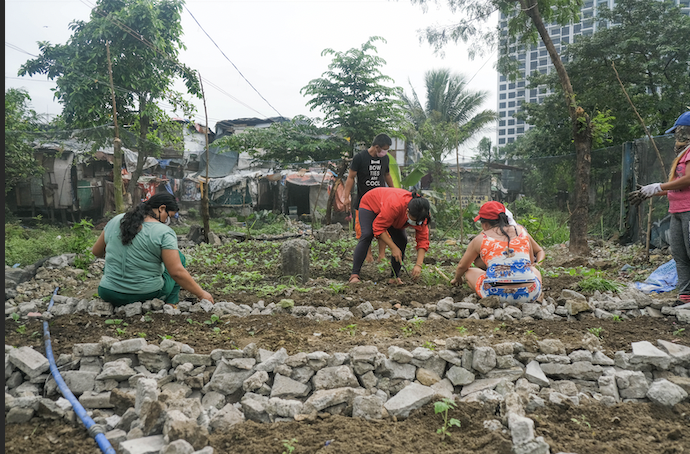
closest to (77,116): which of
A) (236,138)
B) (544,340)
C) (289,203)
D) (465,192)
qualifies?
(236,138)

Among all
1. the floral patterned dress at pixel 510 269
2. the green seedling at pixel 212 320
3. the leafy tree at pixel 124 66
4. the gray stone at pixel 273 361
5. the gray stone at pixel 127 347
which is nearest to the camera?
the gray stone at pixel 273 361

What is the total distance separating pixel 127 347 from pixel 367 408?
148 centimetres

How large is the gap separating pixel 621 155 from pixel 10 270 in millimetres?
10139

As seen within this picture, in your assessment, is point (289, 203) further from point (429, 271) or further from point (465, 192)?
point (429, 271)

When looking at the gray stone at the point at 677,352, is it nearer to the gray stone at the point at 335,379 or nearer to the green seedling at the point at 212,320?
the gray stone at the point at 335,379

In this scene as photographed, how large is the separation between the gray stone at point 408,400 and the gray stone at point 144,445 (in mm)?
1031

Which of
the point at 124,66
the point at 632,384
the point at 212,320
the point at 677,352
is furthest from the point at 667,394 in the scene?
the point at 124,66

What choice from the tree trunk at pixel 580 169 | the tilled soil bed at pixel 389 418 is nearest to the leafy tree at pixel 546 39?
the tree trunk at pixel 580 169

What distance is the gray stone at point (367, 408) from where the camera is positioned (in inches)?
89.0

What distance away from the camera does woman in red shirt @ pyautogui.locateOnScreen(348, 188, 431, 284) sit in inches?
188

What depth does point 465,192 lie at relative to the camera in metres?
14.5

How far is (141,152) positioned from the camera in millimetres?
11172

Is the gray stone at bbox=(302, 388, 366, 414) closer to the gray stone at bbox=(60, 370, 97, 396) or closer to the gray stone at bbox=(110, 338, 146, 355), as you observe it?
the gray stone at bbox=(110, 338, 146, 355)

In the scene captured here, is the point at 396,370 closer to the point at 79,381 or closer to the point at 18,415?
the point at 79,381
